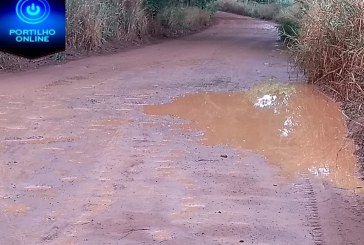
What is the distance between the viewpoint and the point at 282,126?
8.34m

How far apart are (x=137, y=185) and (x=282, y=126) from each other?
3.34 m

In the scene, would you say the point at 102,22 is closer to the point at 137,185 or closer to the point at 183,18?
the point at 183,18

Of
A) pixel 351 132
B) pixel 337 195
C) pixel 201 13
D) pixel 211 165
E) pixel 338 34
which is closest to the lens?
pixel 337 195

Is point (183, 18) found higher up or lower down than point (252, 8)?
higher up

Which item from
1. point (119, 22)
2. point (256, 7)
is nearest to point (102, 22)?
point (119, 22)

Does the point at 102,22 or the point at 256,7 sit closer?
the point at 102,22

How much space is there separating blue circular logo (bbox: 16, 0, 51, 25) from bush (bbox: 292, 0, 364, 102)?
17.1 ft

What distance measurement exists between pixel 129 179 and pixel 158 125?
2.32 metres

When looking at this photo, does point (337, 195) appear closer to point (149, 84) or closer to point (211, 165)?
point (211, 165)

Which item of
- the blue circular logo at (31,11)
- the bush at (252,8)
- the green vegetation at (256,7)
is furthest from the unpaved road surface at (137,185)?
the bush at (252,8)

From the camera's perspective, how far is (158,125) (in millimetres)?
7980

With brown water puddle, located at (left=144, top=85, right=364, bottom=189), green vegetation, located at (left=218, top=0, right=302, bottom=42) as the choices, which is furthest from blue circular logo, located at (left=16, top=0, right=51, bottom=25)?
green vegetation, located at (left=218, top=0, right=302, bottom=42)

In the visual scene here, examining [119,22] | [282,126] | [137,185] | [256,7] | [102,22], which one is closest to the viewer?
[137,185]

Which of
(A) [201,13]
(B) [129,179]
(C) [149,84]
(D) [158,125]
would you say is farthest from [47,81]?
(A) [201,13]
